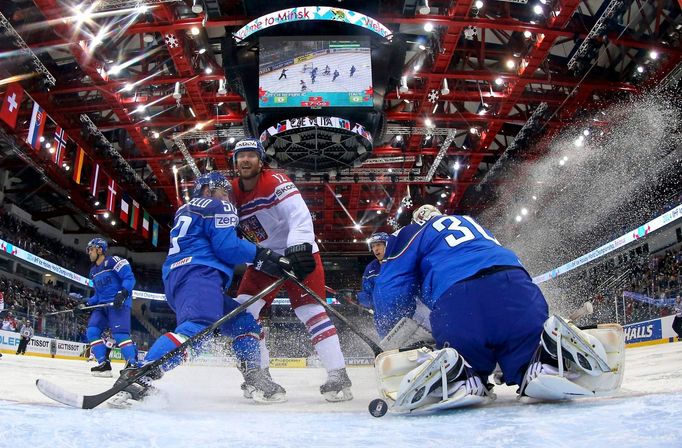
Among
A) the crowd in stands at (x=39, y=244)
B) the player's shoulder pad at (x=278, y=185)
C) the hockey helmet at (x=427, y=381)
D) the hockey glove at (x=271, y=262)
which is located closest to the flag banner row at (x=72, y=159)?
the crowd in stands at (x=39, y=244)

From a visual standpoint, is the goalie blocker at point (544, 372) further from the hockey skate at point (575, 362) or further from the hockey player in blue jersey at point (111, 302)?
the hockey player in blue jersey at point (111, 302)

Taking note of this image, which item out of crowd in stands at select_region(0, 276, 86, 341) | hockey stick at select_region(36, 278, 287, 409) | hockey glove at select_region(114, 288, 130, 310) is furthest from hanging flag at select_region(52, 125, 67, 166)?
hockey stick at select_region(36, 278, 287, 409)

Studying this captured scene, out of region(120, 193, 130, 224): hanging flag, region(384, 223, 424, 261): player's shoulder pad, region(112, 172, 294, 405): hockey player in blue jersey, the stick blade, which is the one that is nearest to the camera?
the stick blade

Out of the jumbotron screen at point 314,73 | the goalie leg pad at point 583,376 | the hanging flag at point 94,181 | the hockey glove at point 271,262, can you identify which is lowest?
the goalie leg pad at point 583,376

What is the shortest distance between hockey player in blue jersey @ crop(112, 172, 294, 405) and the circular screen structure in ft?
17.2

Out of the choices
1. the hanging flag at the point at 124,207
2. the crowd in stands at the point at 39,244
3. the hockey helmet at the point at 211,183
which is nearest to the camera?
the hockey helmet at the point at 211,183

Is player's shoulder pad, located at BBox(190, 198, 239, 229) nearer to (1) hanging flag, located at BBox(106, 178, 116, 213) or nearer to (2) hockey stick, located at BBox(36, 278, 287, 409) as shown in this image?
(2) hockey stick, located at BBox(36, 278, 287, 409)

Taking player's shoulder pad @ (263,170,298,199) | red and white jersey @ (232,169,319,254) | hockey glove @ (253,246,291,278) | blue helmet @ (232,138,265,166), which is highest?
blue helmet @ (232,138,265,166)

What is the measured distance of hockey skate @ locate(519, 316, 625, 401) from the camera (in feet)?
5.11

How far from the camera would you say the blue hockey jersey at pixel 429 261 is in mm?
1883

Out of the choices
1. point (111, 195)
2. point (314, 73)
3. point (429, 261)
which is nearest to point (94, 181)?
point (111, 195)

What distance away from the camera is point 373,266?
5332 mm

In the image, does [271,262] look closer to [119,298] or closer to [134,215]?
[119,298]

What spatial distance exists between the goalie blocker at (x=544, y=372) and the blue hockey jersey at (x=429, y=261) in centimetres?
33
